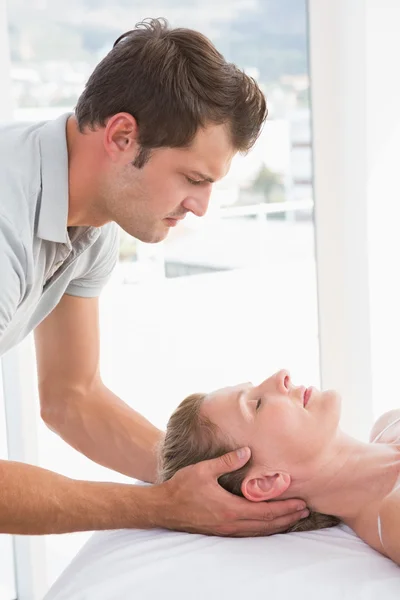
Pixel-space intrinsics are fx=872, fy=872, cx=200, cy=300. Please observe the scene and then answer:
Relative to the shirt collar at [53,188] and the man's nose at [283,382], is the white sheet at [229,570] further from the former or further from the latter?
the shirt collar at [53,188]

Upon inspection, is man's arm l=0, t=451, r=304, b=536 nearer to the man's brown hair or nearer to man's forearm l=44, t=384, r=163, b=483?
man's forearm l=44, t=384, r=163, b=483

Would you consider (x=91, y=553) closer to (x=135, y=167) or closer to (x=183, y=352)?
(x=135, y=167)

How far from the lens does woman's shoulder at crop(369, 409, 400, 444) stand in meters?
1.92

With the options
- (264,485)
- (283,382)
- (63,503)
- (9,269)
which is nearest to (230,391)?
(283,382)

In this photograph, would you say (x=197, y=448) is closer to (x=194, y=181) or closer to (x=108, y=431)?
(x=108, y=431)

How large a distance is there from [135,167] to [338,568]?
2.86ft

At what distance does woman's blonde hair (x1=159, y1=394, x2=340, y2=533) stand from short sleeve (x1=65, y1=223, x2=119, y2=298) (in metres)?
0.42

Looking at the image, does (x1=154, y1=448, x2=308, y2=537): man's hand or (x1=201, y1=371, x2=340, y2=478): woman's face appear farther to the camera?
(x1=201, y1=371, x2=340, y2=478): woman's face

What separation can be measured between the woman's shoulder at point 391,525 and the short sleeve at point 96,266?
0.87 meters

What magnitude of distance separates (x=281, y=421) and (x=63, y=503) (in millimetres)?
454

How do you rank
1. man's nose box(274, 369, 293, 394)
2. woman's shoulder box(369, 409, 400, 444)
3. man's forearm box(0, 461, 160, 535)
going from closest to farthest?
man's forearm box(0, 461, 160, 535) < man's nose box(274, 369, 293, 394) < woman's shoulder box(369, 409, 400, 444)

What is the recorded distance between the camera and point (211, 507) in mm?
1615

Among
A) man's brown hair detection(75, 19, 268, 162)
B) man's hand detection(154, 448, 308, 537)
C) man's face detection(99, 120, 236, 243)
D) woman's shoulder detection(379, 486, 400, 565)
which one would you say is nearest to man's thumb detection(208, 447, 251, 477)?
man's hand detection(154, 448, 308, 537)

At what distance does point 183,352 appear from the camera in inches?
122
